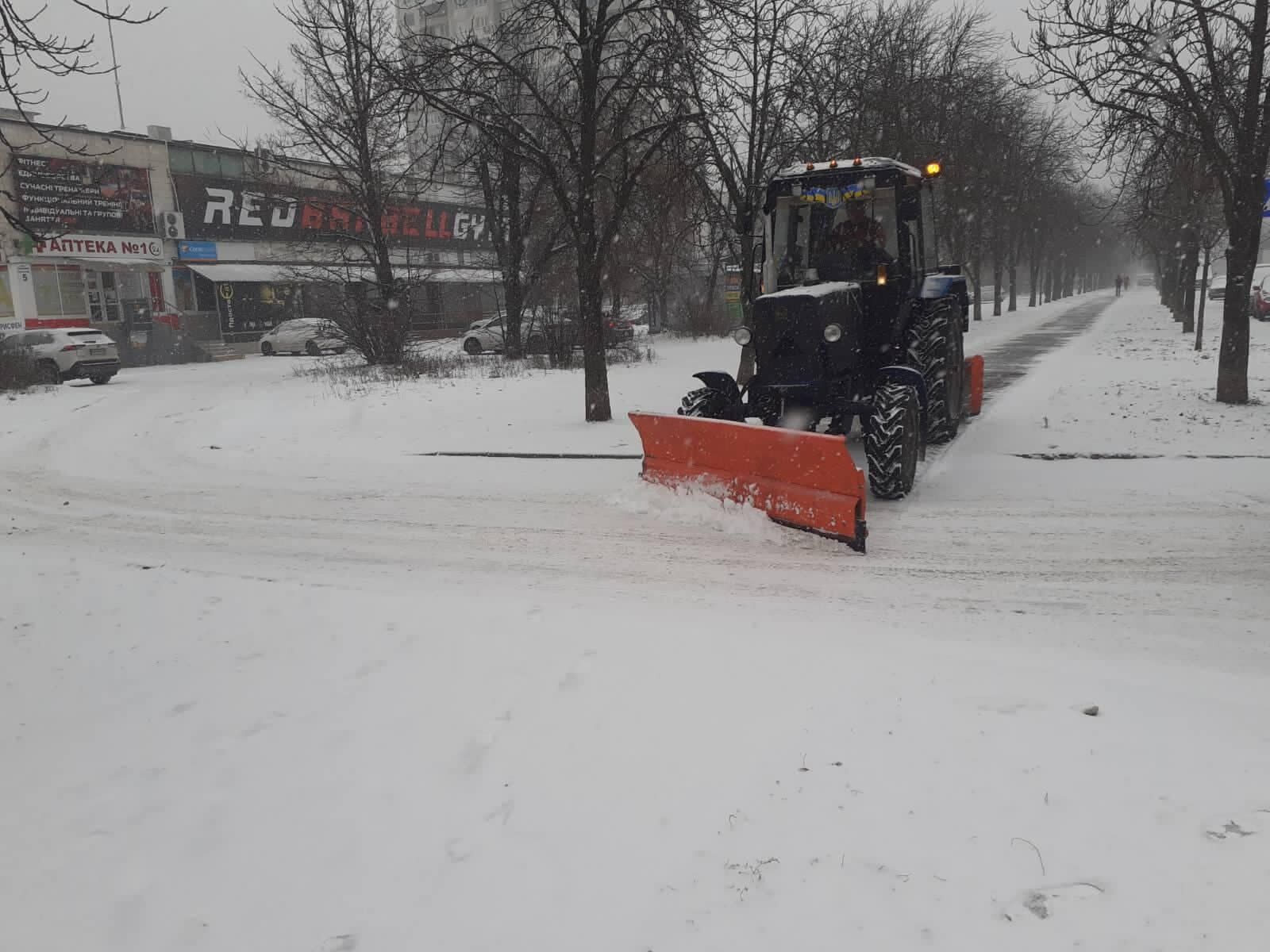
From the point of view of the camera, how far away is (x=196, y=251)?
34.1 m

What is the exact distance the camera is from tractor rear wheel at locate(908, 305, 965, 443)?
872cm

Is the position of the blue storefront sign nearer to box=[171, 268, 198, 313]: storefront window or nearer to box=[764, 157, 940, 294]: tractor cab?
box=[171, 268, 198, 313]: storefront window

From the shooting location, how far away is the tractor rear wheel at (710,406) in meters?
8.08

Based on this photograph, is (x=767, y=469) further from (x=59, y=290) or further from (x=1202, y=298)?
(x=59, y=290)

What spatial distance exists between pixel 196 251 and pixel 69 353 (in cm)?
1440

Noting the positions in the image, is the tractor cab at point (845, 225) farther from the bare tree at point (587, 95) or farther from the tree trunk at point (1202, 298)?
the tree trunk at point (1202, 298)

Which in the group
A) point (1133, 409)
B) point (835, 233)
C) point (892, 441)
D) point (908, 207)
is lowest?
point (1133, 409)

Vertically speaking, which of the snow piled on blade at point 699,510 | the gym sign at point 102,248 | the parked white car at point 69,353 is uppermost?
the gym sign at point 102,248

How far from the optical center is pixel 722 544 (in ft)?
20.8

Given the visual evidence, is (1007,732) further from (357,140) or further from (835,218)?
(357,140)

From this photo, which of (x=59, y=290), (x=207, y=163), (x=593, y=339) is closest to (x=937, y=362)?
(x=593, y=339)

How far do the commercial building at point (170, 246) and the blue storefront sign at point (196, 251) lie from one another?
4cm

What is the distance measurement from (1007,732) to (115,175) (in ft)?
121

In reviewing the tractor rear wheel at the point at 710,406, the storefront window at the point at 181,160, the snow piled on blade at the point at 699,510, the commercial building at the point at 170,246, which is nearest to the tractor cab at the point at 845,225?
the tractor rear wheel at the point at 710,406
